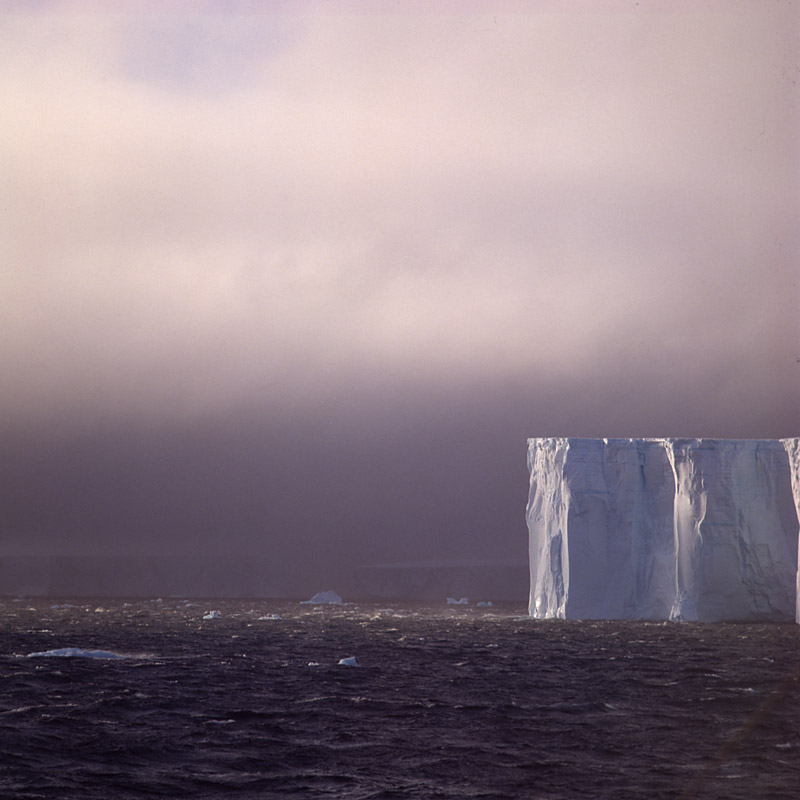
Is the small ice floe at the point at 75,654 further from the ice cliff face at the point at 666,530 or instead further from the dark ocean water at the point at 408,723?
the ice cliff face at the point at 666,530

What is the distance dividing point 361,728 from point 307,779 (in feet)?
14.9

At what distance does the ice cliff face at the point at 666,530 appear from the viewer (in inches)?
1783

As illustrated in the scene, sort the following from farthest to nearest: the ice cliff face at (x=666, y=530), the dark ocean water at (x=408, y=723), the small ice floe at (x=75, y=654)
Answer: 1. the ice cliff face at (x=666, y=530)
2. the small ice floe at (x=75, y=654)
3. the dark ocean water at (x=408, y=723)

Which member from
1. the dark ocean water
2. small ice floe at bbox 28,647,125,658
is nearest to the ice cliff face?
the dark ocean water

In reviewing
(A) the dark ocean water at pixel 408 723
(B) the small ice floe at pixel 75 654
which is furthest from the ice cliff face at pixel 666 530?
(B) the small ice floe at pixel 75 654

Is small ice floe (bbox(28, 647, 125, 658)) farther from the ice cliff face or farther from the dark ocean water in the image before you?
the ice cliff face

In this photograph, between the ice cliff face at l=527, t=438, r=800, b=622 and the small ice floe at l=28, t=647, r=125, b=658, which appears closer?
the small ice floe at l=28, t=647, r=125, b=658

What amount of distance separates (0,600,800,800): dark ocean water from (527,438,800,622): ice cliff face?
8.78 metres

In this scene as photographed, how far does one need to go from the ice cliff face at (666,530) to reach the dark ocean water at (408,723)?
8.78 metres

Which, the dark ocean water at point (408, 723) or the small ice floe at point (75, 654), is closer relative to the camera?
the dark ocean water at point (408, 723)

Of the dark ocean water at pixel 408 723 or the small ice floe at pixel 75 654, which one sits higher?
the dark ocean water at pixel 408 723

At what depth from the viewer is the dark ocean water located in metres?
13.5

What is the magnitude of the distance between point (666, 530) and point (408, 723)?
104 feet

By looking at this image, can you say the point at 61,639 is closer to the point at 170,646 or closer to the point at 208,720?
the point at 170,646
